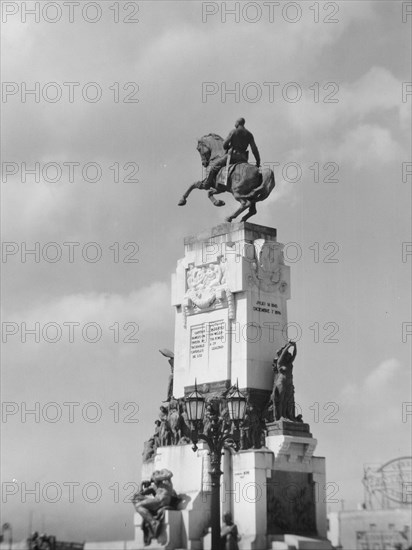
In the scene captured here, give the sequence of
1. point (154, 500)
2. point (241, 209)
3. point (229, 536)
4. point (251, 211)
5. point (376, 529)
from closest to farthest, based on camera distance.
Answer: point (376, 529) < point (229, 536) < point (154, 500) < point (241, 209) < point (251, 211)

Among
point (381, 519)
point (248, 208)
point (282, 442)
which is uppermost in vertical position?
point (248, 208)

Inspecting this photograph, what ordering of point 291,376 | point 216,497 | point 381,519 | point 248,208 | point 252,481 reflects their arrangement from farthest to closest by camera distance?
point 248,208 < point 291,376 < point 252,481 < point 381,519 < point 216,497

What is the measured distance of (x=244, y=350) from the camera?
106ft

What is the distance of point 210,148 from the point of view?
3569cm

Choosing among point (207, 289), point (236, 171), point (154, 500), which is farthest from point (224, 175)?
point (154, 500)

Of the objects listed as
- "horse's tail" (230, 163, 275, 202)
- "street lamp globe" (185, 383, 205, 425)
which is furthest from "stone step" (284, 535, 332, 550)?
"horse's tail" (230, 163, 275, 202)

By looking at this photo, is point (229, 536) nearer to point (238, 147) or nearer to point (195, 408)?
point (195, 408)

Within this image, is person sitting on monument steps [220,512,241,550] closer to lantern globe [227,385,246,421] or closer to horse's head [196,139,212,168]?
lantern globe [227,385,246,421]

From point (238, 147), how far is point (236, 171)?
775mm

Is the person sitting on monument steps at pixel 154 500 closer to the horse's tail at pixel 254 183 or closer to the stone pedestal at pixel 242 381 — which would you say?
→ the stone pedestal at pixel 242 381

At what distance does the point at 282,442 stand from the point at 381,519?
12.1ft

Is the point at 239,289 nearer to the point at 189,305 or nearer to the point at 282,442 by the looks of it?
the point at 189,305

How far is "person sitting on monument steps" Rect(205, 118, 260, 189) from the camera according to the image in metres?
34.8

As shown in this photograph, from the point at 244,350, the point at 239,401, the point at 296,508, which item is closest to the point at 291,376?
the point at 244,350
